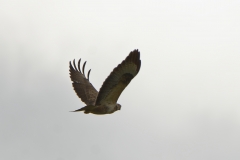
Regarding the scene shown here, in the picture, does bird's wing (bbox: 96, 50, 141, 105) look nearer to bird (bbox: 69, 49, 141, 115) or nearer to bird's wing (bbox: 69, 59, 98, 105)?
bird (bbox: 69, 49, 141, 115)

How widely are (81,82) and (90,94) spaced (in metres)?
1.04

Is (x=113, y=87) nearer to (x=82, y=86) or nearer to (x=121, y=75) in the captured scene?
(x=121, y=75)

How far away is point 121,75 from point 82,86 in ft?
Answer: 13.0

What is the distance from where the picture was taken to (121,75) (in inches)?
633

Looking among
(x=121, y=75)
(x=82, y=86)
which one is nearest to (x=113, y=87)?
(x=121, y=75)

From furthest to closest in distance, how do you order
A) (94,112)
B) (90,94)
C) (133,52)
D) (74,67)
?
(74,67) < (90,94) < (94,112) < (133,52)

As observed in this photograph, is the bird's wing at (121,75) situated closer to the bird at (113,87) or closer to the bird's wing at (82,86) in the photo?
the bird at (113,87)

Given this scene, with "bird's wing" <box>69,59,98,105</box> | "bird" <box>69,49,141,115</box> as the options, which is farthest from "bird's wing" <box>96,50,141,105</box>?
"bird's wing" <box>69,59,98,105</box>

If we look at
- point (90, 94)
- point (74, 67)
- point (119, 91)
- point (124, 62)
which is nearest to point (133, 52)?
point (124, 62)

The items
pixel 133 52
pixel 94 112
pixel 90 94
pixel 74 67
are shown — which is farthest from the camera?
pixel 74 67

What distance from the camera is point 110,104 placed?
55.8 feet

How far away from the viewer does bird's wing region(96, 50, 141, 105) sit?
1581 cm

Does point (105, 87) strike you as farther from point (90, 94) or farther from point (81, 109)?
point (90, 94)

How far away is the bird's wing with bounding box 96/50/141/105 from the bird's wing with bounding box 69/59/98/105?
199cm
